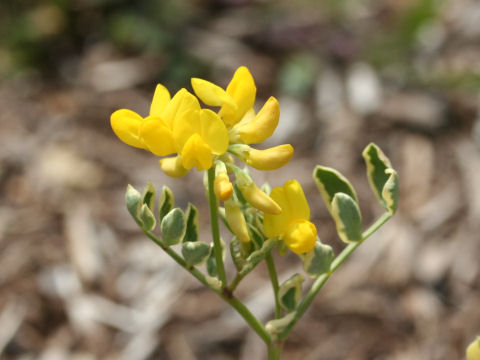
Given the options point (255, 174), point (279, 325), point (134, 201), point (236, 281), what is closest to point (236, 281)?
point (236, 281)

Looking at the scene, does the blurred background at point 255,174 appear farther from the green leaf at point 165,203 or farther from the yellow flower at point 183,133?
the yellow flower at point 183,133

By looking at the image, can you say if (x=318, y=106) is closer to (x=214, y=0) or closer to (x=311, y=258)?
(x=214, y=0)

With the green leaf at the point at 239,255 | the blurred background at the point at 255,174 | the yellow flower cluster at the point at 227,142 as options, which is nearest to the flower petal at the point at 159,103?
the yellow flower cluster at the point at 227,142

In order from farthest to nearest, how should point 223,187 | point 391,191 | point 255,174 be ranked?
point 255,174 → point 391,191 → point 223,187

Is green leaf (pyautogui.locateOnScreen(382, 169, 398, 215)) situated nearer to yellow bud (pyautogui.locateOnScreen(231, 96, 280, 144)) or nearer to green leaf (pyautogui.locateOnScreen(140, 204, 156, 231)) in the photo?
yellow bud (pyautogui.locateOnScreen(231, 96, 280, 144))

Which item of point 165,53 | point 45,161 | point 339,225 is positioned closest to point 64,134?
point 45,161

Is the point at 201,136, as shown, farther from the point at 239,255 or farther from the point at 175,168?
the point at 239,255
